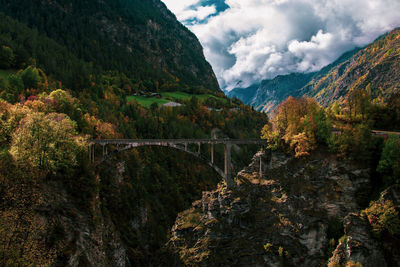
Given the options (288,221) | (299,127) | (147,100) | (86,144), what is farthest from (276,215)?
(147,100)

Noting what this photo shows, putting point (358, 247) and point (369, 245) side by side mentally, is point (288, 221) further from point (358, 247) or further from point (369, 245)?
point (369, 245)

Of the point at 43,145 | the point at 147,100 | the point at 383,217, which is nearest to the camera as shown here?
the point at 43,145

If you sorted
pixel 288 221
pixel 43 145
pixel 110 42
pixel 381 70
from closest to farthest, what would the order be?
pixel 43 145 → pixel 288 221 → pixel 110 42 → pixel 381 70

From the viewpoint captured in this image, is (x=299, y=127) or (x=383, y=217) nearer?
(x=383, y=217)

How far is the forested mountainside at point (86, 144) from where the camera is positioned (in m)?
21.1

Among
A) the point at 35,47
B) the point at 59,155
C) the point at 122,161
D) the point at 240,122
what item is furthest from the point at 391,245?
the point at 35,47

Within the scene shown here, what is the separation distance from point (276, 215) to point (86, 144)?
94.0 ft

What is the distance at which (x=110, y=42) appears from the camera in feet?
448

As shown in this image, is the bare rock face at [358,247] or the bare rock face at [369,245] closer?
the bare rock face at [369,245]

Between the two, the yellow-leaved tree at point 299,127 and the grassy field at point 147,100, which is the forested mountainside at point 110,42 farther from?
the yellow-leaved tree at point 299,127

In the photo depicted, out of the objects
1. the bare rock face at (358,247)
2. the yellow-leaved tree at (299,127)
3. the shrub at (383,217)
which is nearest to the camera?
the shrub at (383,217)

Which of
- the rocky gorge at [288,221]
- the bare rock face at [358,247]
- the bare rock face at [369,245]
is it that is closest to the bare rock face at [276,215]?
the rocky gorge at [288,221]

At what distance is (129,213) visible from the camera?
146ft

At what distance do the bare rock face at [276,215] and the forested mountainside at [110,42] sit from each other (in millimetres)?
60640
